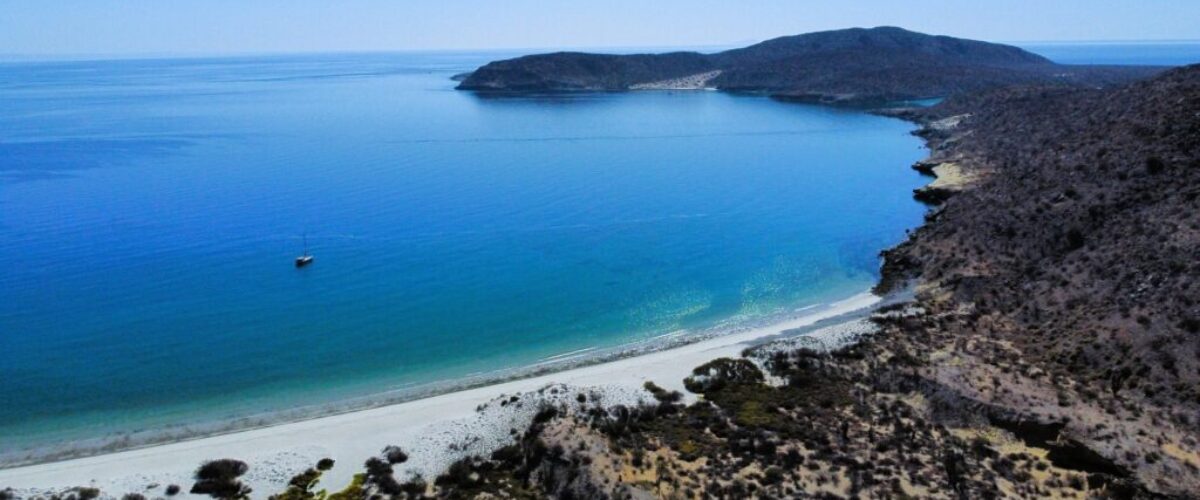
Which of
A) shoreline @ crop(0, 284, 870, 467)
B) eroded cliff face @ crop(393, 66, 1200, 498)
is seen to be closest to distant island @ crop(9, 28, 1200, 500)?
eroded cliff face @ crop(393, 66, 1200, 498)

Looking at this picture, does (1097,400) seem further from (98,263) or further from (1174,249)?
(98,263)

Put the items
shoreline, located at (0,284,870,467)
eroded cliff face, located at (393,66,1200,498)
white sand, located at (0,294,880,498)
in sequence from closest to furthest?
eroded cliff face, located at (393,66,1200,498), white sand, located at (0,294,880,498), shoreline, located at (0,284,870,467)

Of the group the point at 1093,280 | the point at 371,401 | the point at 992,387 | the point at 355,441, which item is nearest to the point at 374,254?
the point at 371,401

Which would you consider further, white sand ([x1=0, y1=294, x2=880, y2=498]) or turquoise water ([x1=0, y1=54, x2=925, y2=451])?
turquoise water ([x1=0, y1=54, x2=925, y2=451])

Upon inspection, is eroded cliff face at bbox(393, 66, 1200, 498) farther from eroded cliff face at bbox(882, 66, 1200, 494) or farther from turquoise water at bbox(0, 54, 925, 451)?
turquoise water at bbox(0, 54, 925, 451)

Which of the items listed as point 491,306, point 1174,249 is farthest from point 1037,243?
point 491,306

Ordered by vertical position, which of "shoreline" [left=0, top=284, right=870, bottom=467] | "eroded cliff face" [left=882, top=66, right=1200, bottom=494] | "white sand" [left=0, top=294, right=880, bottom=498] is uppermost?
"eroded cliff face" [left=882, top=66, right=1200, bottom=494]

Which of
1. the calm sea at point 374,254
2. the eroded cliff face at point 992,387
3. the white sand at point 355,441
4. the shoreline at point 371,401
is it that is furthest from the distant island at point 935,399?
the calm sea at point 374,254
